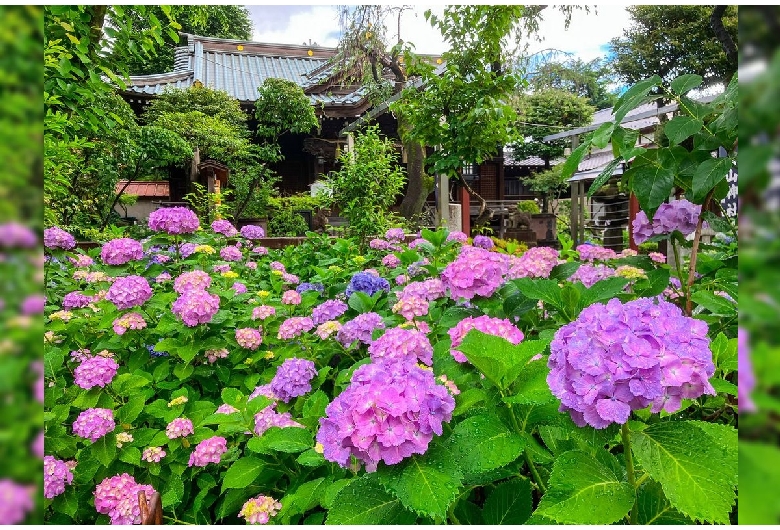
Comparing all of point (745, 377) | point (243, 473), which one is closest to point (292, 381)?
point (243, 473)

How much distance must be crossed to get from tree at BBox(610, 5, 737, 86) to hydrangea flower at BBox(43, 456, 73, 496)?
659cm

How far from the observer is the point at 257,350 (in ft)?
4.04

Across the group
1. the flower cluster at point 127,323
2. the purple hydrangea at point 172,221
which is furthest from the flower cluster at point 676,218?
the purple hydrangea at point 172,221

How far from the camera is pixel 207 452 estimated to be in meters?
0.87

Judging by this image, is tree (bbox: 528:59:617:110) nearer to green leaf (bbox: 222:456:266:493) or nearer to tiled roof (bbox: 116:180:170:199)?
tiled roof (bbox: 116:180:170:199)

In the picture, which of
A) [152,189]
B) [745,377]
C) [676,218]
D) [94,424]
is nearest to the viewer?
[745,377]

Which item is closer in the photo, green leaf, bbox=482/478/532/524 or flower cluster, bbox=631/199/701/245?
green leaf, bbox=482/478/532/524

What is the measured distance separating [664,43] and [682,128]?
7874 mm

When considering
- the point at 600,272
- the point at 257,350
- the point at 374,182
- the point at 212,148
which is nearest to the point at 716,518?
the point at 600,272

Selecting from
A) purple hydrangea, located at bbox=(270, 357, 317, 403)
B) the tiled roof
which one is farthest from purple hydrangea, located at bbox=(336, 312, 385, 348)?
the tiled roof

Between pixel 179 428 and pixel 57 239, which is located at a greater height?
pixel 57 239

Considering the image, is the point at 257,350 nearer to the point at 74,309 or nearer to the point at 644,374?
the point at 74,309

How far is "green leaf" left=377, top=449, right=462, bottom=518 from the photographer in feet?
1.27

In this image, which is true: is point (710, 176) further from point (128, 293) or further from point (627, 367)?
point (128, 293)
